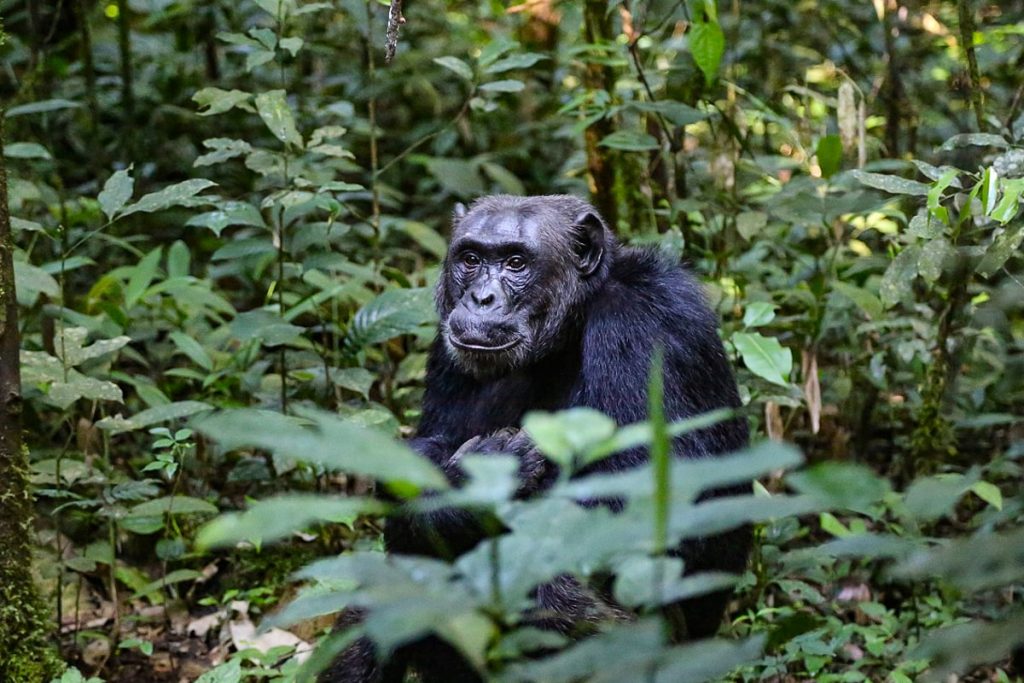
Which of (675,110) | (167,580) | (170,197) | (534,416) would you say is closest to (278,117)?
(170,197)

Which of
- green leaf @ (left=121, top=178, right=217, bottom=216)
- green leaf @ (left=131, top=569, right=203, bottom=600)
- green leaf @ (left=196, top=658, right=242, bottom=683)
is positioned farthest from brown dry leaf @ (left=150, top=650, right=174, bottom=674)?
green leaf @ (left=121, top=178, right=217, bottom=216)

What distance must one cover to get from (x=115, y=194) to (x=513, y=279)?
6.43 ft

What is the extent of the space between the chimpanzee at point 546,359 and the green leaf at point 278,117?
1.00 m

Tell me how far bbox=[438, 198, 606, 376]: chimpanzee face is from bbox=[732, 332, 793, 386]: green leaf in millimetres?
896

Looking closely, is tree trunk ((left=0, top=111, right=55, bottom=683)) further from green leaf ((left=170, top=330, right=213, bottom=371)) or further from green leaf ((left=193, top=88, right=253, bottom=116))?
green leaf ((left=170, top=330, right=213, bottom=371))

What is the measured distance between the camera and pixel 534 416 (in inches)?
76.5

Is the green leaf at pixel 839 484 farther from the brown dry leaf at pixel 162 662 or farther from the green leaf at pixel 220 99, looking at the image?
the green leaf at pixel 220 99

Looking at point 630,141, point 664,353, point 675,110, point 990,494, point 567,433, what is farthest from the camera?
point 630,141


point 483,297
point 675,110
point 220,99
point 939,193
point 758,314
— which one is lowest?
point 758,314

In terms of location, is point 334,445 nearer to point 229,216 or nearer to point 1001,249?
point 1001,249

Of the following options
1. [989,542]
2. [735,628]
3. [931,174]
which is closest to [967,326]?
[931,174]

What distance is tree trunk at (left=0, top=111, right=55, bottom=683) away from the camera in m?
4.42

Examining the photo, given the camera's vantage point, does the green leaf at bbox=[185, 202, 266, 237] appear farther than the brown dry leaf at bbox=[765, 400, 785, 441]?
No

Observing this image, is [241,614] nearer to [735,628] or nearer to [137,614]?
[137,614]
